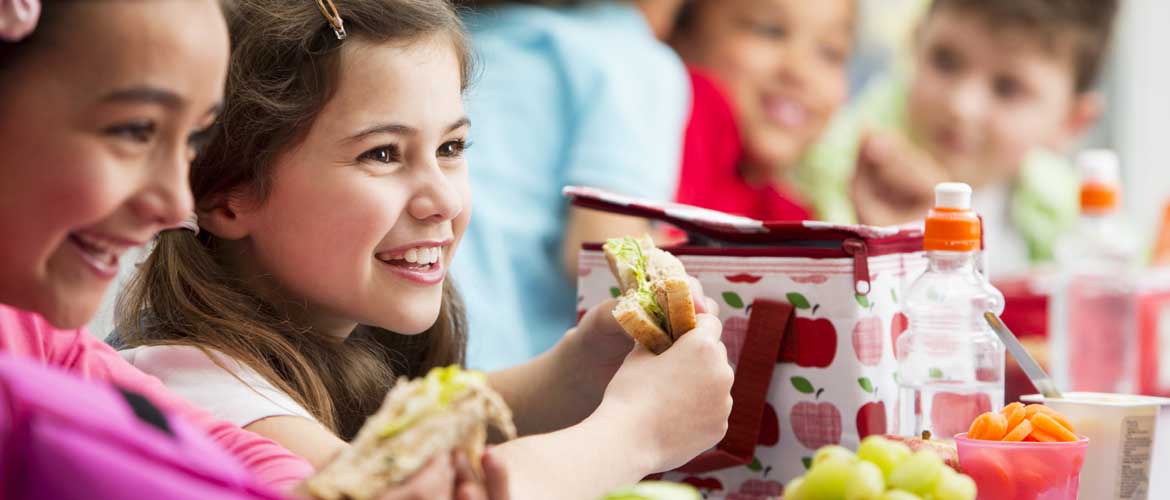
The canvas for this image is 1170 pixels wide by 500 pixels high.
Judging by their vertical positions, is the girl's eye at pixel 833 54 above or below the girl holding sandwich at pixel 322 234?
above

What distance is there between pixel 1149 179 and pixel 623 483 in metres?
3.24

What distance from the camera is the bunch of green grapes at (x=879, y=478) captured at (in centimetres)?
70

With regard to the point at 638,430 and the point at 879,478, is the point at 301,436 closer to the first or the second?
the point at 638,430

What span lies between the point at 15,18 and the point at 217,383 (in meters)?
0.35

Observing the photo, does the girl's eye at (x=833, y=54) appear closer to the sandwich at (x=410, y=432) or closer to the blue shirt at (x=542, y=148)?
the blue shirt at (x=542, y=148)

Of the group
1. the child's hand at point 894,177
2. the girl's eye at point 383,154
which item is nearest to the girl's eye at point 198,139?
the girl's eye at point 383,154

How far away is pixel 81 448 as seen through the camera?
1.69 ft

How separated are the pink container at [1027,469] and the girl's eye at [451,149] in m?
0.48

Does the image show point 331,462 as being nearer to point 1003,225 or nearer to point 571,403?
point 571,403

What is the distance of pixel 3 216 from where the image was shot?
0.59 metres

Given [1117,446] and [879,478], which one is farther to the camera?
[1117,446]

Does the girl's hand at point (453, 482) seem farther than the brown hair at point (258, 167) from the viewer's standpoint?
No

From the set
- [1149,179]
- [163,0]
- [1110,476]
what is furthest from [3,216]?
[1149,179]

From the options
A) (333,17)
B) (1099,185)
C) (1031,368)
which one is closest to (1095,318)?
(1099,185)
